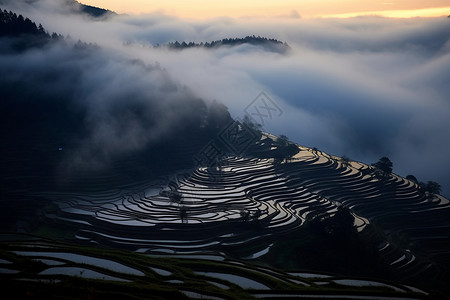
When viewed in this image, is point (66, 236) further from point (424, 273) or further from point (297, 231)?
point (424, 273)

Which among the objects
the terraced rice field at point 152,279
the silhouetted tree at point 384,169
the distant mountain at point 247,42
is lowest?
the terraced rice field at point 152,279

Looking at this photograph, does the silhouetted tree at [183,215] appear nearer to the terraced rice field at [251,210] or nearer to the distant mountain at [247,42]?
the terraced rice field at [251,210]

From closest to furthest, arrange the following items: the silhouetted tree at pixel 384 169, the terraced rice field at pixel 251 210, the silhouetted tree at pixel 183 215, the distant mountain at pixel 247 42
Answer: the terraced rice field at pixel 251 210
the silhouetted tree at pixel 183 215
the silhouetted tree at pixel 384 169
the distant mountain at pixel 247 42

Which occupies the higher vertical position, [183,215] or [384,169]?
[384,169]

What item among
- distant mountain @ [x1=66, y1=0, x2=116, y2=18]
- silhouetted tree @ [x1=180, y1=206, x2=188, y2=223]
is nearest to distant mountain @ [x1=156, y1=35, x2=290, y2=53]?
distant mountain @ [x1=66, y1=0, x2=116, y2=18]

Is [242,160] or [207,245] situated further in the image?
[242,160]

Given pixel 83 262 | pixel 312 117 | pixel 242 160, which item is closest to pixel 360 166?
pixel 242 160

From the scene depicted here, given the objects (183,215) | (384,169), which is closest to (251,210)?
(183,215)

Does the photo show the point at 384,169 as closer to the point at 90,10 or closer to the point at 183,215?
the point at 183,215

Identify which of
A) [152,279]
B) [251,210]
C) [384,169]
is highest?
[384,169]

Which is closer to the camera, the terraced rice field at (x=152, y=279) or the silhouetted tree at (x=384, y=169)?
the terraced rice field at (x=152, y=279)

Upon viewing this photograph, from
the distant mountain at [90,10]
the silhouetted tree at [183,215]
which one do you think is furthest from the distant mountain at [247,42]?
the silhouetted tree at [183,215]
